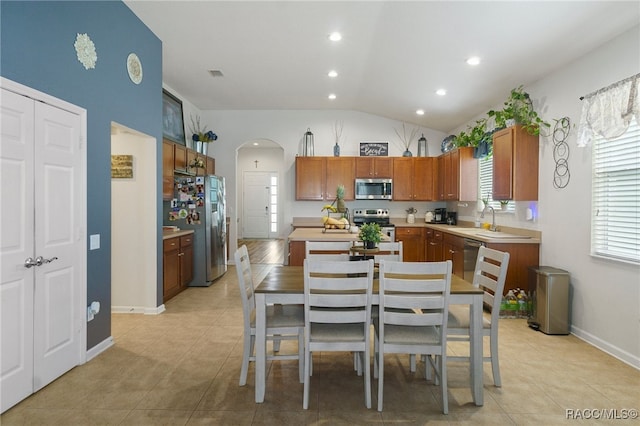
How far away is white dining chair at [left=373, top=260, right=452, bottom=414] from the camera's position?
215cm

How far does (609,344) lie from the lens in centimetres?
318

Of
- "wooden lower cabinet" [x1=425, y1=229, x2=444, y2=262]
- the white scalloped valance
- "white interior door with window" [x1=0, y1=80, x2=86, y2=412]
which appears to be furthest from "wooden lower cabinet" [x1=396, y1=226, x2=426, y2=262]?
"white interior door with window" [x1=0, y1=80, x2=86, y2=412]

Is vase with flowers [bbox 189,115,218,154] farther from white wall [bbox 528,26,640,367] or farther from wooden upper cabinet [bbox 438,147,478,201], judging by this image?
white wall [bbox 528,26,640,367]

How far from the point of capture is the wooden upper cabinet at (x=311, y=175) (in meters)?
6.96

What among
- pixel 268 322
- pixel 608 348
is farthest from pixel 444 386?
pixel 608 348

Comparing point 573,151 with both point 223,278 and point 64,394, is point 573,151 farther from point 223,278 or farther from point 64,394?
point 223,278

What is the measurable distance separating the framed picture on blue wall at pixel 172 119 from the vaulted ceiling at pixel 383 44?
246 mm

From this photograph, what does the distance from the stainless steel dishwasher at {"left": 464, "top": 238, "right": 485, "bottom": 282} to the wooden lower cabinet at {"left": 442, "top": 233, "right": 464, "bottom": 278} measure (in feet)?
0.53

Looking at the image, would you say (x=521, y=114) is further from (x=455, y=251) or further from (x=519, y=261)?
(x=455, y=251)

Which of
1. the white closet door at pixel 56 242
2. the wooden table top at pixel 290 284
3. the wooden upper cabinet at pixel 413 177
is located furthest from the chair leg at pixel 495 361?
the wooden upper cabinet at pixel 413 177

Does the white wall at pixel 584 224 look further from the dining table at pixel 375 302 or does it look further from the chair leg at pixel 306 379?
the chair leg at pixel 306 379

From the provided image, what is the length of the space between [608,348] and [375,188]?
4.34 metres

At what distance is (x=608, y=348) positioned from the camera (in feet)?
10.4

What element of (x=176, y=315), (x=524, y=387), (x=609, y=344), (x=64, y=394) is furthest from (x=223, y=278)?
(x=609, y=344)
